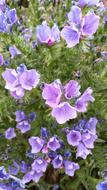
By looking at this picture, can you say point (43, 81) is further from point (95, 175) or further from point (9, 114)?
point (95, 175)

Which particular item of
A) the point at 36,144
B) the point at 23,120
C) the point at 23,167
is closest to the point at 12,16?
the point at 23,120

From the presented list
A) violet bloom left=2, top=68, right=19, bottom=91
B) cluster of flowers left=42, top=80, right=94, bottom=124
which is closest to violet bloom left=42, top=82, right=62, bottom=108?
cluster of flowers left=42, top=80, right=94, bottom=124

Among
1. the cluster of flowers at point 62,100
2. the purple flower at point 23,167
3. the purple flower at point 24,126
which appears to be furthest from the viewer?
the purple flower at point 23,167

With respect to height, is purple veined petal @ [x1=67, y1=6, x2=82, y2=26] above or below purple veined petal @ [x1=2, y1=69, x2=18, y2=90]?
above

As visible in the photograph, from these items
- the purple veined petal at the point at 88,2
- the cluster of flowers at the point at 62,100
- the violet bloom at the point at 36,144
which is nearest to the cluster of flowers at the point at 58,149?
the violet bloom at the point at 36,144

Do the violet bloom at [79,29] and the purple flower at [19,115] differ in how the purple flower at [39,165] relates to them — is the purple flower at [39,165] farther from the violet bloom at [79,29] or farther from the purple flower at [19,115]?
the violet bloom at [79,29]

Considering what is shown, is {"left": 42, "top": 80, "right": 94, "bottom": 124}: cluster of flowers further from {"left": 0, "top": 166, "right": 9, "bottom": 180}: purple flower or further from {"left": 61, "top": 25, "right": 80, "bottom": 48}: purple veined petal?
{"left": 0, "top": 166, "right": 9, "bottom": 180}: purple flower

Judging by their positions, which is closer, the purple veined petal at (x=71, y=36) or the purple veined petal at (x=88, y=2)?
the purple veined petal at (x=71, y=36)

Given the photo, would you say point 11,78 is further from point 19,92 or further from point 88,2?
point 88,2
